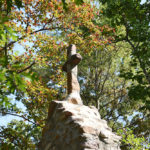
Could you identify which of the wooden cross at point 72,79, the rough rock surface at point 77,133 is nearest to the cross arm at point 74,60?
the wooden cross at point 72,79

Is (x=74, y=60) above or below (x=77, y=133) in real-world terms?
above

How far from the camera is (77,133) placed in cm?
305

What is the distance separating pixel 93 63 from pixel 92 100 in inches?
128

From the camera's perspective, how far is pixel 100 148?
2912 mm

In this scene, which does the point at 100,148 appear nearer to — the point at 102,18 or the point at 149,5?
the point at 149,5

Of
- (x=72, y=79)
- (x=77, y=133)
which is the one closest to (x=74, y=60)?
(x=72, y=79)

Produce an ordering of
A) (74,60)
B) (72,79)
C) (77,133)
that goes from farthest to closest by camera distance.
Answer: (74,60) → (72,79) → (77,133)

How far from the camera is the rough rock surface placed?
114 inches

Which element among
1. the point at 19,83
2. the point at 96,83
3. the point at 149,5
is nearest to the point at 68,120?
the point at 19,83

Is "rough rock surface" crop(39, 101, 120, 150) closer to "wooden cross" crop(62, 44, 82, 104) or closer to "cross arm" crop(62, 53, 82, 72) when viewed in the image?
"wooden cross" crop(62, 44, 82, 104)

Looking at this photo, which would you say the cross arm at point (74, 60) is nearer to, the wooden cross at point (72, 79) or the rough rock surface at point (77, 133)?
the wooden cross at point (72, 79)

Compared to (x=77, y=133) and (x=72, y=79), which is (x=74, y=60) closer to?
(x=72, y=79)

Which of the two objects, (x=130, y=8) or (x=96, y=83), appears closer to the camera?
(x=130, y=8)

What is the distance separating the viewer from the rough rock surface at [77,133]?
2.90m
